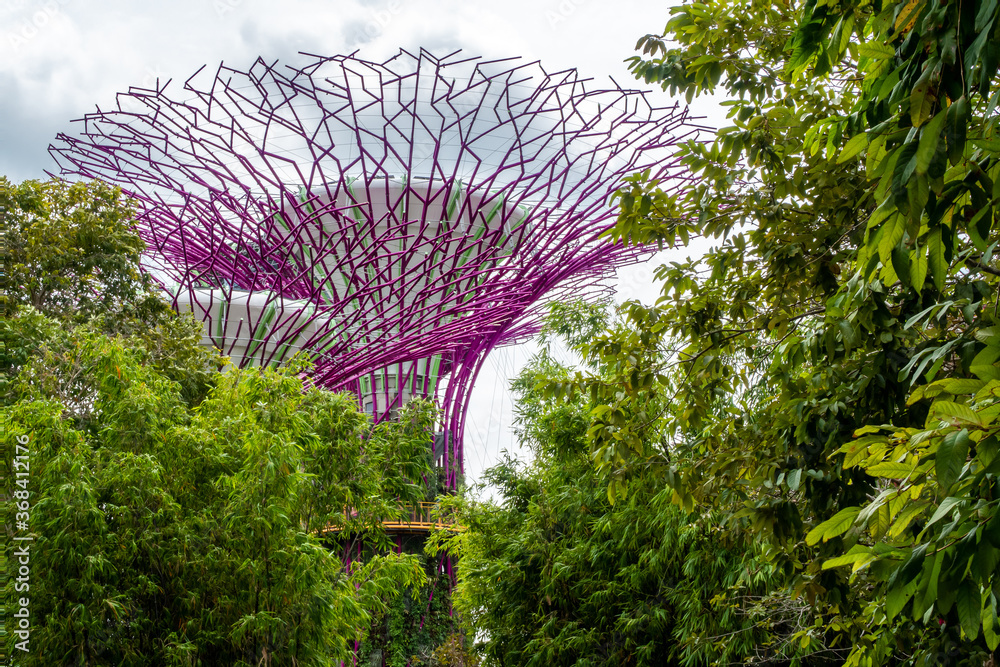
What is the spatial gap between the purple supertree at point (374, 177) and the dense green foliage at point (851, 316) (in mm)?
10435

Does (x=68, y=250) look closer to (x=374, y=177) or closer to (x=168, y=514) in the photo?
(x=168, y=514)

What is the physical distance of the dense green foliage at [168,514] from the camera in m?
6.59

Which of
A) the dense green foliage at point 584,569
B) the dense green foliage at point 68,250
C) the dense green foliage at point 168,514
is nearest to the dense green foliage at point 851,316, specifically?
the dense green foliage at point 168,514

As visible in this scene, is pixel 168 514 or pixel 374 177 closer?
pixel 168 514

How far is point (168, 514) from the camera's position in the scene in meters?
7.27

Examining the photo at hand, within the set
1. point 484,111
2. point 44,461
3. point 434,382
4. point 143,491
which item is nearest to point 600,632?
point 143,491

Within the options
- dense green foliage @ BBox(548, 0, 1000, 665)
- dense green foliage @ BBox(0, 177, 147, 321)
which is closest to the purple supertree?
dense green foliage @ BBox(0, 177, 147, 321)

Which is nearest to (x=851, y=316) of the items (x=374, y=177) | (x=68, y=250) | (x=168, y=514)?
(x=168, y=514)

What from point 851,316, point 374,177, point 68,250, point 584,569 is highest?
point 374,177

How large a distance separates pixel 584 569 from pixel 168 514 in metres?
5.63

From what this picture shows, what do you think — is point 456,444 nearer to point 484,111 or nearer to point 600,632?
point 484,111

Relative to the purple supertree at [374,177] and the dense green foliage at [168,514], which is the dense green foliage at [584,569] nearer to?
the dense green foliage at [168,514]

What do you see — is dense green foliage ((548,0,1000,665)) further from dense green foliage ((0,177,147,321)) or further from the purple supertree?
the purple supertree

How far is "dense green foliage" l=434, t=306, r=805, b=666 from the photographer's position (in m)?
A: 9.34
